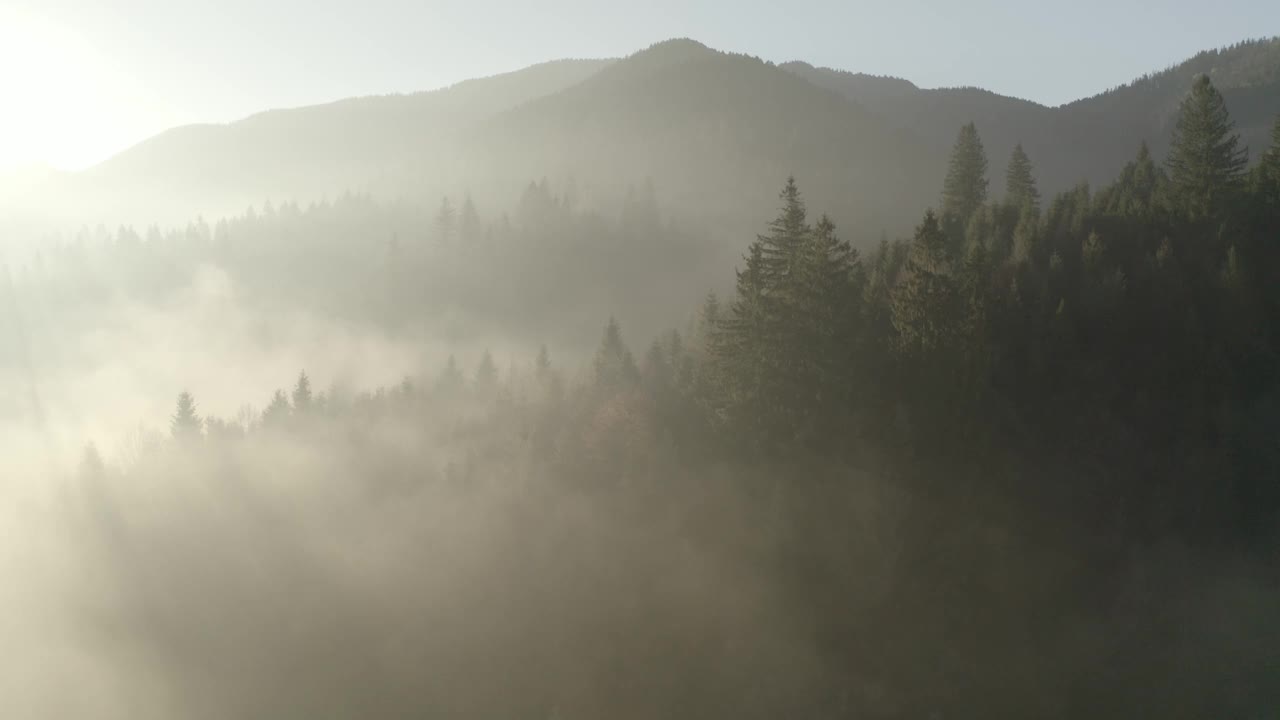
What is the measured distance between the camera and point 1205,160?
178ft

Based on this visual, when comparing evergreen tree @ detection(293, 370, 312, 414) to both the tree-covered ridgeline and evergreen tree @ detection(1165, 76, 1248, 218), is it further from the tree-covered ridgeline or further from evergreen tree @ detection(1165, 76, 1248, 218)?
evergreen tree @ detection(1165, 76, 1248, 218)

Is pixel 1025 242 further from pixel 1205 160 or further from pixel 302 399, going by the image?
pixel 302 399

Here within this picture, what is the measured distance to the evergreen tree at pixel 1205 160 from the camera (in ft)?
173

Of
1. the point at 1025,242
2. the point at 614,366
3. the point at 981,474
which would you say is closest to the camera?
the point at 981,474

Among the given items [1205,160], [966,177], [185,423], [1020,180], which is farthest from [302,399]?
[1205,160]

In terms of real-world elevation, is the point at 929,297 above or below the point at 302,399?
above

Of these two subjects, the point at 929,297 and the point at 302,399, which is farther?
the point at 302,399

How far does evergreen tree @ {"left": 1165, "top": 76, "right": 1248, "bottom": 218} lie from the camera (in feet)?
173

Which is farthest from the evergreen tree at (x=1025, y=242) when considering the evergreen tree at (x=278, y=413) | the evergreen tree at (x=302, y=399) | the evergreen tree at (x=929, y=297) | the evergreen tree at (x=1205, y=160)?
the evergreen tree at (x=278, y=413)

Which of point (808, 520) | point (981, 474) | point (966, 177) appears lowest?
point (808, 520)

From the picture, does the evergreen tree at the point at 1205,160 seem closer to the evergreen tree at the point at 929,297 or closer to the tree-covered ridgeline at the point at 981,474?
the tree-covered ridgeline at the point at 981,474

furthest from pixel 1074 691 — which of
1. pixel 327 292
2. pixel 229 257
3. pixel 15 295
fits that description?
pixel 15 295

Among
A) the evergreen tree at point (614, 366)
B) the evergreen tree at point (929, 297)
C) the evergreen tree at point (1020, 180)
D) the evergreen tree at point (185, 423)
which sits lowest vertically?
the evergreen tree at point (185, 423)

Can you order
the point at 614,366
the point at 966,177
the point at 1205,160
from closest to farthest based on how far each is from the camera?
the point at 1205,160 < the point at 614,366 < the point at 966,177
